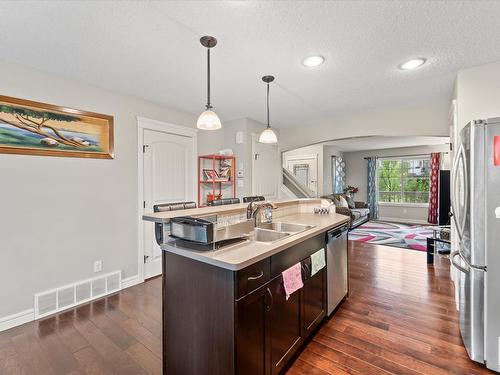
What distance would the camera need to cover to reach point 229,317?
1.25 m

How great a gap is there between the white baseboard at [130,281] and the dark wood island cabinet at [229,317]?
5.97 feet

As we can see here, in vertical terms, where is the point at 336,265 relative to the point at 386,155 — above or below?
below

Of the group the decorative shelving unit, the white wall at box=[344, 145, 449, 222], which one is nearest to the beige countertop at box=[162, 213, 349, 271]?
the decorative shelving unit

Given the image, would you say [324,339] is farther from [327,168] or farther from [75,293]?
[327,168]

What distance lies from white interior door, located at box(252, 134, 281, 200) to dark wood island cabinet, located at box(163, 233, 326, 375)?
2.81 meters

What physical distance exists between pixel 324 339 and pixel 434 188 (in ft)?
23.7

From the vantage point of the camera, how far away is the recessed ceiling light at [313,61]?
7.31 feet

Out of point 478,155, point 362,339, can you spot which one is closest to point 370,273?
point 362,339

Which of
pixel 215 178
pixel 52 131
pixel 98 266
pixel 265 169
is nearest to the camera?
pixel 52 131

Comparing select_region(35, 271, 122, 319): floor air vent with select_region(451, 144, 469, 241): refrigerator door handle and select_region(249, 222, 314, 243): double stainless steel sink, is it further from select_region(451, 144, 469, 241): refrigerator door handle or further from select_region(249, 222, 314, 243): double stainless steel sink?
select_region(451, 144, 469, 241): refrigerator door handle

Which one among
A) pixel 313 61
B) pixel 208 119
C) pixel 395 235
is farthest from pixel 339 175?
pixel 208 119

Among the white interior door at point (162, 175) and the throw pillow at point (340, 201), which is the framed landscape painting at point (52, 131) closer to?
the white interior door at point (162, 175)

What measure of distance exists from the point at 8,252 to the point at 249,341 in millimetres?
2424

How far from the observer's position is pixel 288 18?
5.58 ft
